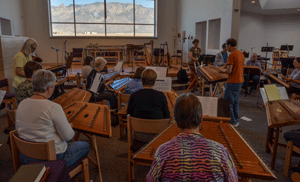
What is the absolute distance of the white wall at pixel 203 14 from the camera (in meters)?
8.01

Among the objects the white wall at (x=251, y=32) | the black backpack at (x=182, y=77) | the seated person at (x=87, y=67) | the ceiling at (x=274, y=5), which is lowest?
the black backpack at (x=182, y=77)

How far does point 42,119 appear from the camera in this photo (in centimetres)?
181

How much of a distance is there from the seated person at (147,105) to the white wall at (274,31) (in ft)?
35.4

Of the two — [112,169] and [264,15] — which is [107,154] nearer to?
[112,169]

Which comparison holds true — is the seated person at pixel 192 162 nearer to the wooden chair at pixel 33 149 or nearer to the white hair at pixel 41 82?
the wooden chair at pixel 33 149

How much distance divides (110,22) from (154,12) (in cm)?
255

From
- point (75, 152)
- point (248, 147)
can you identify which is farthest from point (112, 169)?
point (248, 147)

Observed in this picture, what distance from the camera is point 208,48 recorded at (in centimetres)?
990

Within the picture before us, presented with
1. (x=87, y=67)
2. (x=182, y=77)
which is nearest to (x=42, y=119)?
(x=87, y=67)

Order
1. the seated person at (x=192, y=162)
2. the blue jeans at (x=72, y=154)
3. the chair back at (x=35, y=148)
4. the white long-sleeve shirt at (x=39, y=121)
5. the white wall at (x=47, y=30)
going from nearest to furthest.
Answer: the seated person at (x=192, y=162) < the chair back at (x=35, y=148) < the white long-sleeve shirt at (x=39, y=121) < the blue jeans at (x=72, y=154) < the white wall at (x=47, y=30)

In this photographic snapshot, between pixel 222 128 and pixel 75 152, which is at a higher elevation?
pixel 222 128

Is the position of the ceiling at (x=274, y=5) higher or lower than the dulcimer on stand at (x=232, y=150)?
higher

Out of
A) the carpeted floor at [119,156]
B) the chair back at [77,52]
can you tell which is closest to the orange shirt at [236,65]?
the carpeted floor at [119,156]

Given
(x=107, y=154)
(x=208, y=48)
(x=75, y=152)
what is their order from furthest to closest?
(x=208, y=48) → (x=107, y=154) → (x=75, y=152)
